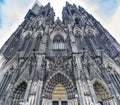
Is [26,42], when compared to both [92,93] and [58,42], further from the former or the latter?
[92,93]

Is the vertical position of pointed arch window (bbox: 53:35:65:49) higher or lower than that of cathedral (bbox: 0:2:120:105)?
higher

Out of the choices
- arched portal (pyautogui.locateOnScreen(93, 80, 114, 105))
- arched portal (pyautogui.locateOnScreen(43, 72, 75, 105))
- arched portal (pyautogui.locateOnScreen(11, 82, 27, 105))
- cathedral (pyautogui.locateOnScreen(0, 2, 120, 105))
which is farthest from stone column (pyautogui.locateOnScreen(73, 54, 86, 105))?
arched portal (pyautogui.locateOnScreen(11, 82, 27, 105))

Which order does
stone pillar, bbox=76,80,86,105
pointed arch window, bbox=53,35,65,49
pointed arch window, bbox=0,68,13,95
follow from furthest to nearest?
1. pointed arch window, bbox=53,35,65,49
2. pointed arch window, bbox=0,68,13,95
3. stone pillar, bbox=76,80,86,105

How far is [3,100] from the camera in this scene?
13.7 meters

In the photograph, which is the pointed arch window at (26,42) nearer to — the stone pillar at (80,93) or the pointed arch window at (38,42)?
the pointed arch window at (38,42)

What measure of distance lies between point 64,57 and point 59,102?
4.82 meters

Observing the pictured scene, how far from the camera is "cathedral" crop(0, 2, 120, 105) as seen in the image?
1329cm

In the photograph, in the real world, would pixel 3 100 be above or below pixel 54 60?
below

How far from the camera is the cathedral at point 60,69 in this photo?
1329cm

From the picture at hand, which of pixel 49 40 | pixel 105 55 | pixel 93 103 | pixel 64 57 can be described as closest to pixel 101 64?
pixel 105 55

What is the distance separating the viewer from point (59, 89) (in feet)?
47.9

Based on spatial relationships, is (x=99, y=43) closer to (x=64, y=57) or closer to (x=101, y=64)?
(x=101, y=64)

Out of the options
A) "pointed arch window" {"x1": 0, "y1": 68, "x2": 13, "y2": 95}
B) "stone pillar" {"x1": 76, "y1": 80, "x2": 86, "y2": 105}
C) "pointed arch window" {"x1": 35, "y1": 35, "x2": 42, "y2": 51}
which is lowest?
"stone pillar" {"x1": 76, "y1": 80, "x2": 86, "y2": 105}

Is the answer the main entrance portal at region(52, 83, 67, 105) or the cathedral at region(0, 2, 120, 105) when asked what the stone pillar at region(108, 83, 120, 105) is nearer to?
the cathedral at region(0, 2, 120, 105)
